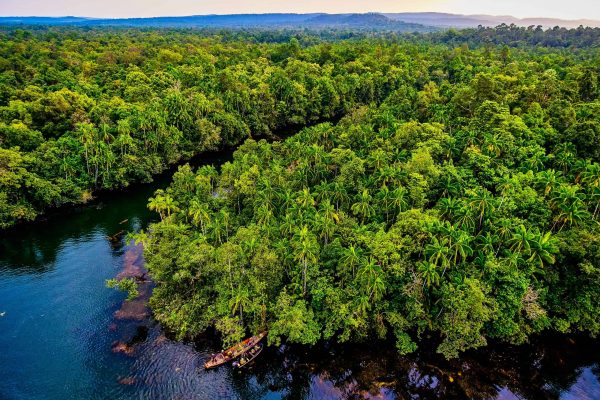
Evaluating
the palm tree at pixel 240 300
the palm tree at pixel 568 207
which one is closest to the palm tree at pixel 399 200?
the palm tree at pixel 568 207

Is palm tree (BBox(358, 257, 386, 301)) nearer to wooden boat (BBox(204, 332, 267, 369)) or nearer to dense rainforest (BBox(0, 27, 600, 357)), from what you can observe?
dense rainforest (BBox(0, 27, 600, 357))

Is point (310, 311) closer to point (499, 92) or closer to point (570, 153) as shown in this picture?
point (570, 153)

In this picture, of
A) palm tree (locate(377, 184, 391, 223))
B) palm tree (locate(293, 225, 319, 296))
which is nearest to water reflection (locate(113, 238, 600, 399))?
palm tree (locate(293, 225, 319, 296))

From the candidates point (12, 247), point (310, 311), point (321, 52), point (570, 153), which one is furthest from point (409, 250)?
point (321, 52)

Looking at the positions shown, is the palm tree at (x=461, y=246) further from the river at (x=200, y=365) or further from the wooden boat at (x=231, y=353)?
the wooden boat at (x=231, y=353)

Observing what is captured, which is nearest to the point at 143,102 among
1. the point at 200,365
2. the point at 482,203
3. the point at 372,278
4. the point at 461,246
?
the point at 200,365

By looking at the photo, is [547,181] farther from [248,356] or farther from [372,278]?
[248,356]
